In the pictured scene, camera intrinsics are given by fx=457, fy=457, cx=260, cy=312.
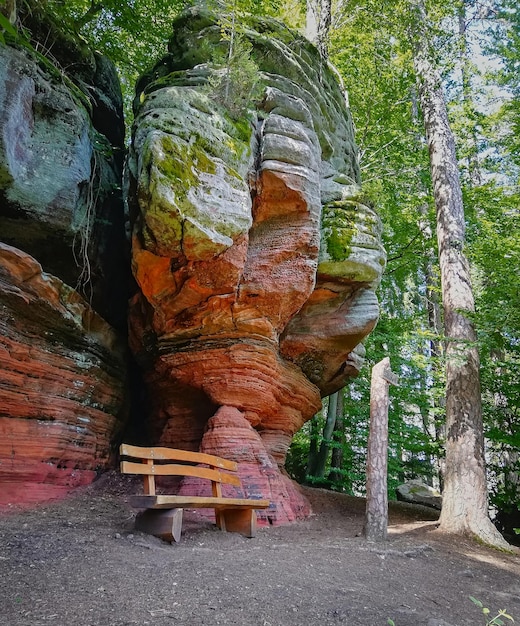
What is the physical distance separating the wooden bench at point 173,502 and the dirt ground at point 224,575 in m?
0.19

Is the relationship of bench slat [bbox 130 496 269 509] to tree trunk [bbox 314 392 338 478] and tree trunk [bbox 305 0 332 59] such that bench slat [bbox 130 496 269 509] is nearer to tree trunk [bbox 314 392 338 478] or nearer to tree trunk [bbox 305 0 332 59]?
tree trunk [bbox 314 392 338 478]

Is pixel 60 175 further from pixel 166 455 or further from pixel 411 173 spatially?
pixel 411 173

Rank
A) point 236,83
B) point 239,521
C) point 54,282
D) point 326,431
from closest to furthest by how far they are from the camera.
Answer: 1. point 239,521
2. point 54,282
3. point 236,83
4. point 326,431

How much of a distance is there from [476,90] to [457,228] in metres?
9.08

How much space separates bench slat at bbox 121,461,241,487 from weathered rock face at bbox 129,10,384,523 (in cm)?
169

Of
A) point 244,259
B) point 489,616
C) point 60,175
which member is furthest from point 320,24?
point 489,616

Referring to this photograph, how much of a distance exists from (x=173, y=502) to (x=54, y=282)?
4320mm

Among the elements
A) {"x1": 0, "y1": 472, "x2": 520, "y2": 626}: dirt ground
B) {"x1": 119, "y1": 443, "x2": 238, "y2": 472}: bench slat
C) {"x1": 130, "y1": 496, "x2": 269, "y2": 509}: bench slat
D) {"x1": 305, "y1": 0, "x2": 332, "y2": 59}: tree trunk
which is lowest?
{"x1": 0, "y1": 472, "x2": 520, "y2": 626}: dirt ground

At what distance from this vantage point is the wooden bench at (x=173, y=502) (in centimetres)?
522

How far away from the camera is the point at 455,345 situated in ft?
A: 32.9

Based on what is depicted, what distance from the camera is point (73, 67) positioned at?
1005 cm

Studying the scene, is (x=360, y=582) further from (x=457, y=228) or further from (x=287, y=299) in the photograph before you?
(x=457, y=228)

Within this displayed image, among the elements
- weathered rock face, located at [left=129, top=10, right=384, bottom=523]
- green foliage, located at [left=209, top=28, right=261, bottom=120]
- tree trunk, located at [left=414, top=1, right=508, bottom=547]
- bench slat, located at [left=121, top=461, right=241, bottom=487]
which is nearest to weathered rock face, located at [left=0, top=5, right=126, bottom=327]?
weathered rock face, located at [left=129, top=10, right=384, bottom=523]

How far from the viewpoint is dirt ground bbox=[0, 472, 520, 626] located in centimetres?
345
